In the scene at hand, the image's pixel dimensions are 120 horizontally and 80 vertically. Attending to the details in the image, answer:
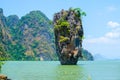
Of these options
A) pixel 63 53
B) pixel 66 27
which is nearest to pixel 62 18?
pixel 66 27

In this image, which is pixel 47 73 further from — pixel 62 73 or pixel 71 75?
pixel 71 75

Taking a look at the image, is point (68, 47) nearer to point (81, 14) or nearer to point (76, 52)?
point (76, 52)

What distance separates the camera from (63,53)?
7662 centimetres

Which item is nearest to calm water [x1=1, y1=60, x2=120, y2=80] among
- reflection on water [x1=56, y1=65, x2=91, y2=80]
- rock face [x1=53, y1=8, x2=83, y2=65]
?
reflection on water [x1=56, y1=65, x2=91, y2=80]

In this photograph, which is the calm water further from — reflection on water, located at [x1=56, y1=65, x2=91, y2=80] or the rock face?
the rock face

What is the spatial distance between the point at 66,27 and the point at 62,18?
2233 millimetres

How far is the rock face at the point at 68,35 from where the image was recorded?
252 ft

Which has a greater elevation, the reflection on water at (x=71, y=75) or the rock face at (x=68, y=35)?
the rock face at (x=68, y=35)

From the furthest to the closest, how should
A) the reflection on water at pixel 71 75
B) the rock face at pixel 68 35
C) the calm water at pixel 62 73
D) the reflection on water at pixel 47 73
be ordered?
the rock face at pixel 68 35, the calm water at pixel 62 73, the reflection on water at pixel 47 73, the reflection on water at pixel 71 75

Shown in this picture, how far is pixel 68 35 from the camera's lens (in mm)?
77875

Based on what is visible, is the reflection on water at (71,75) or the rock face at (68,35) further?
the rock face at (68,35)

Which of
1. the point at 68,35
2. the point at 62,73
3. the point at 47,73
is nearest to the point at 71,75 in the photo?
the point at 62,73

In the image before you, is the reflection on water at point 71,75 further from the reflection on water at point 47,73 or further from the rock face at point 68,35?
the rock face at point 68,35

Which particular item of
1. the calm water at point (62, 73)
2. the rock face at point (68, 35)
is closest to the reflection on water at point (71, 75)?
the calm water at point (62, 73)
